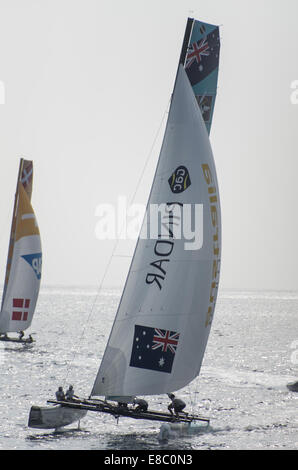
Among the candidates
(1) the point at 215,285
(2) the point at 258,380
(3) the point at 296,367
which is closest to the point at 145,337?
(1) the point at 215,285

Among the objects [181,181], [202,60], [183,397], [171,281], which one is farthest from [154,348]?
[183,397]

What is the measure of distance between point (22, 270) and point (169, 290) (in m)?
29.6

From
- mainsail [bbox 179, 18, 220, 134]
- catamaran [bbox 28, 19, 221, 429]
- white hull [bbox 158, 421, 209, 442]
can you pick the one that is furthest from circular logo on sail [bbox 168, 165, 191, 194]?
white hull [bbox 158, 421, 209, 442]

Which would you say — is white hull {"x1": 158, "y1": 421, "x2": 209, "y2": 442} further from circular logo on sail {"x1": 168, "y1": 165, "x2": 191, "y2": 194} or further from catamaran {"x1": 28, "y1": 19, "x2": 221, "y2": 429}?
circular logo on sail {"x1": 168, "y1": 165, "x2": 191, "y2": 194}

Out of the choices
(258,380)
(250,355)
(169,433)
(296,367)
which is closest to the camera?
(169,433)

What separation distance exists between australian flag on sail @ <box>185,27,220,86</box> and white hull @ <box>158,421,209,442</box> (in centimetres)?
1227

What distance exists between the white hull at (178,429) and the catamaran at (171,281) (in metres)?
2.77

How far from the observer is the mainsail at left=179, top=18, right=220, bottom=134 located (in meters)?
25.0

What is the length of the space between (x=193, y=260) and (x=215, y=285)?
127cm

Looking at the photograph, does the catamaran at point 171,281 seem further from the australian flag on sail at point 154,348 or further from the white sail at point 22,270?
the white sail at point 22,270

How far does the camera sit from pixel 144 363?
2433 cm

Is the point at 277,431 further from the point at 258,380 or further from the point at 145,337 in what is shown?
the point at 258,380

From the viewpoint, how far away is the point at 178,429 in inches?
1057

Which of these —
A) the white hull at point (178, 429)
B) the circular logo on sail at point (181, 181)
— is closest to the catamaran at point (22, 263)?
the white hull at point (178, 429)
